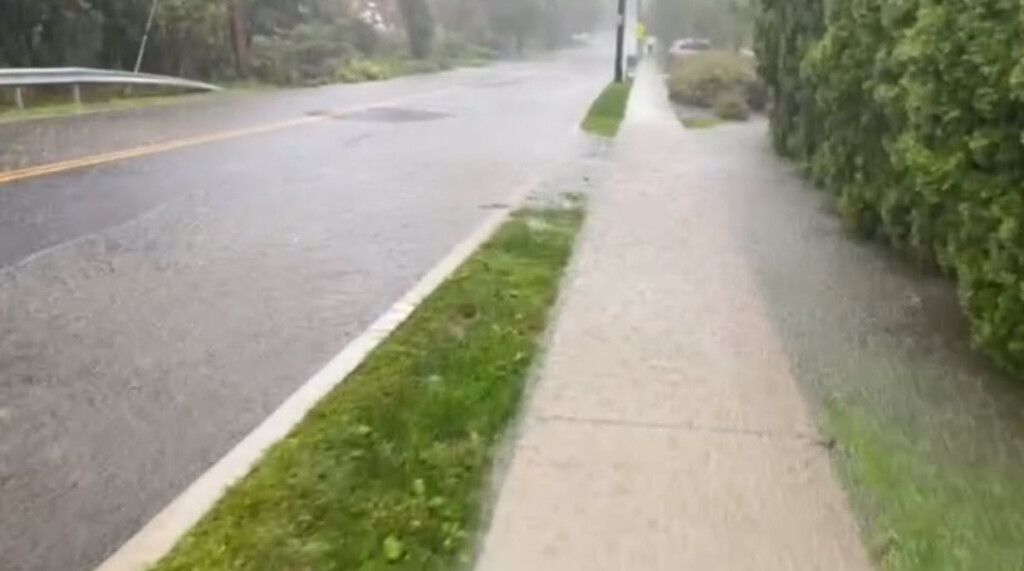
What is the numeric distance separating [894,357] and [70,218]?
6748 mm

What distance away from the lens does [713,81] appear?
1148 inches

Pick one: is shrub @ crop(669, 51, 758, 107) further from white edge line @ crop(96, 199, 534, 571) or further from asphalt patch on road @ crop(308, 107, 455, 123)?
white edge line @ crop(96, 199, 534, 571)

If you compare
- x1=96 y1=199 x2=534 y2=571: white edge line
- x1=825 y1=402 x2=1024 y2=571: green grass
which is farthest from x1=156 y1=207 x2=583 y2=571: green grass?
x1=825 y1=402 x2=1024 y2=571: green grass

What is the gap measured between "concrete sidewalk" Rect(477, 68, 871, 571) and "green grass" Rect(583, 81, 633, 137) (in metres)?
12.5

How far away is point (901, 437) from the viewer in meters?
5.11

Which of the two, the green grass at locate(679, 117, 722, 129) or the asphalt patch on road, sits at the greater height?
the asphalt patch on road

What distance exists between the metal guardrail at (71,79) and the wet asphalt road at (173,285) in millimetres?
3737

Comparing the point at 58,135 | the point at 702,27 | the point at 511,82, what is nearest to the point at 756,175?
the point at 58,135

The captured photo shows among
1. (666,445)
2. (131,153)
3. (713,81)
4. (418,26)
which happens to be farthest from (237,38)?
(666,445)

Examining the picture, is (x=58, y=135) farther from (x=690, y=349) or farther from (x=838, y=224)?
(x=690, y=349)

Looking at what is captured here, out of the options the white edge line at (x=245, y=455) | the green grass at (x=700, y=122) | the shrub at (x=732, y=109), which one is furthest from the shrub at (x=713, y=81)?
the white edge line at (x=245, y=455)

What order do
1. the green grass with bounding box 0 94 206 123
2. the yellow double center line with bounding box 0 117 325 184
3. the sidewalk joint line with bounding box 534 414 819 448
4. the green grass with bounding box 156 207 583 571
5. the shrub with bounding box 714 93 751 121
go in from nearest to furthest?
the green grass with bounding box 156 207 583 571 → the sidewalk joint line with bounding box 534 414 819 448 → the yellow double center line with bounding box 0 117 325 184 → the green grass with bounding box 0 94 206 123 → the shrub with bounding box 714 93 751 121

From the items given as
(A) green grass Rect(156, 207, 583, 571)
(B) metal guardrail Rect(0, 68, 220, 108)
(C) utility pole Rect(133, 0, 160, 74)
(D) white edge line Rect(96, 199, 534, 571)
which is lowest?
(D) white edge line Rect(96, 199, 534, 571)

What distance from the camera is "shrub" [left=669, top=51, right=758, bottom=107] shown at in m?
28.6
